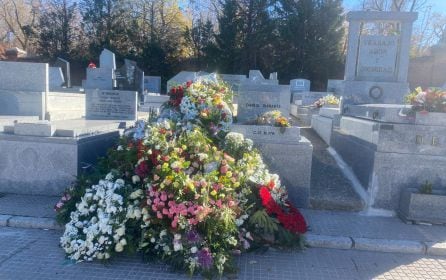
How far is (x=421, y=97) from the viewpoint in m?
5.64

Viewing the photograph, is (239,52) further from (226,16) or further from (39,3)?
(39,3)

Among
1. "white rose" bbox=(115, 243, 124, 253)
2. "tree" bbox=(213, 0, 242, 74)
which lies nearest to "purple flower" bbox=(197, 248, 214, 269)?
"white rose" bbox=(115, 243, 124, 253)

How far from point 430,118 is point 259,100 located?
2.55m

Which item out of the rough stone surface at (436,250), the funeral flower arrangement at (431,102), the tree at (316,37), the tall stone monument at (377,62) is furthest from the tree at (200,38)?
the rough stone surface at (436,250)

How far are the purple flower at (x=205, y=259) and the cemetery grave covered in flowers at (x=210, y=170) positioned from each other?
11 mm

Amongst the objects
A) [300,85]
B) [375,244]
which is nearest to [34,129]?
[375,244]

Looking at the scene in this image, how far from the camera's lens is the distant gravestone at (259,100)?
6406 millimetres

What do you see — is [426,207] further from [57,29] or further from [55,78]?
[57,29]

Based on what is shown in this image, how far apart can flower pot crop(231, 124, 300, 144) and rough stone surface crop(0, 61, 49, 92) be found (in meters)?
6.11

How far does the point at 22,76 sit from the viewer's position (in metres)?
9.30

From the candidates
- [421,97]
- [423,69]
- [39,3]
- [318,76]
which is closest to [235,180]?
[421,97]

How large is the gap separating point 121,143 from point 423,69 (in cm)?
3217

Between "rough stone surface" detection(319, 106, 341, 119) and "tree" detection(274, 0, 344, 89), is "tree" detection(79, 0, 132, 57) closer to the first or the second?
"tree" detection(274, 0, 344, 89)

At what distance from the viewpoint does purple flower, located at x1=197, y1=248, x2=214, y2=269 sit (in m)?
3.59
